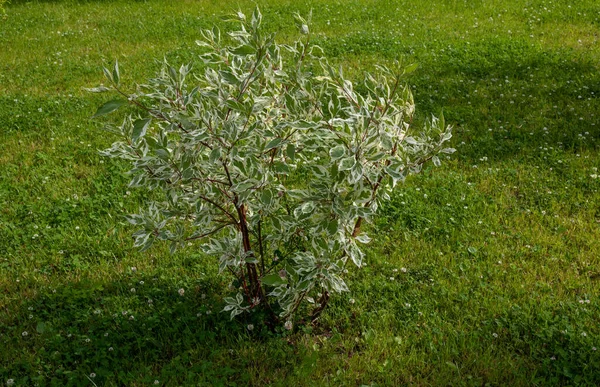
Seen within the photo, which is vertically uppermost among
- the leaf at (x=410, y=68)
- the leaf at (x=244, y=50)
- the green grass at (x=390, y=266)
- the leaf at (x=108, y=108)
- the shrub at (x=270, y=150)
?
the leaf at (x=244, y=50)

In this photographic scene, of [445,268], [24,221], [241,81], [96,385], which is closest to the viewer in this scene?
[241,81]

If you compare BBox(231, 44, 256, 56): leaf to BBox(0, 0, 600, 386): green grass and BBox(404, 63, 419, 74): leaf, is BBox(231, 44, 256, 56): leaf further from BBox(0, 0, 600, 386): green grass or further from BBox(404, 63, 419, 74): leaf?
BBox(0, 0, 600, 386): green grass

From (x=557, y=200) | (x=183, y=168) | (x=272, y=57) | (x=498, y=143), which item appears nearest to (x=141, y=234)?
(x=183, y=168)

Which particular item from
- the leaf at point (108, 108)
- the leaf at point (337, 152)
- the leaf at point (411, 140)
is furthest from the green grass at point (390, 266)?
the leaf at point (108, 108)

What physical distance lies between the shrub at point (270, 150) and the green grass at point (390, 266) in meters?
0.54

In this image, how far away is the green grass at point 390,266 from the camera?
389 cm

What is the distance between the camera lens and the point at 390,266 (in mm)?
4801

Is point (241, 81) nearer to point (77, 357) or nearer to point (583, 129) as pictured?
point (77, 357)

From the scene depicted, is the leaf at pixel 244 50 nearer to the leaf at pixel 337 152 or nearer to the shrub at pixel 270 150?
the shrub at pixel 270 150

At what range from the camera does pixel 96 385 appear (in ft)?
12.3

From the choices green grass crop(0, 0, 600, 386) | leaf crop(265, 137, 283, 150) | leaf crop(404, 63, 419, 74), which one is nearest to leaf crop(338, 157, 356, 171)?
leaf crop(265, 137, 283, 150)

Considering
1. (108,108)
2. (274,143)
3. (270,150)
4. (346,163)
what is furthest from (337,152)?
(108,108)

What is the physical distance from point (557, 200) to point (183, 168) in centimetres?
381

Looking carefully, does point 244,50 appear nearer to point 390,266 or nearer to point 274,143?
point 274,143
